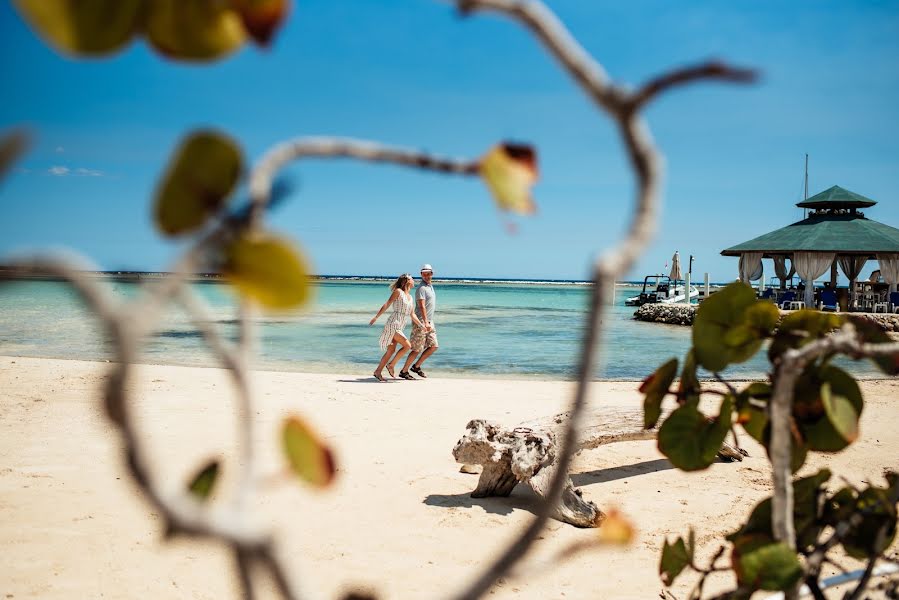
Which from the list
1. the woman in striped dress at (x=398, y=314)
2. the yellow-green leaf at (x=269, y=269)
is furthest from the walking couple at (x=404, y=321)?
the yellow-green leaf at (x=269, y=269)

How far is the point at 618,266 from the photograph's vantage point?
0.45 metres

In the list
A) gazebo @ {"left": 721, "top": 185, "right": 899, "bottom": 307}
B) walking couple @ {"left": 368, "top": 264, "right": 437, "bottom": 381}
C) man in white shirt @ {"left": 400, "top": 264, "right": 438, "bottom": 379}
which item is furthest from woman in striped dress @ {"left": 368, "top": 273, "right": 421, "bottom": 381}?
gazebo @ {"left": 721, "top": 185, "right": 899, "bottom": 307}

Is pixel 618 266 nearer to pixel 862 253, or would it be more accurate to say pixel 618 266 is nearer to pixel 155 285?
pixel 155 285

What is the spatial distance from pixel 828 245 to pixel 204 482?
25.2 meters

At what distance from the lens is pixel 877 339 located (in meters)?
1.04

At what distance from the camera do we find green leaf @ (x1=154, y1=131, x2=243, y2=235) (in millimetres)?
425

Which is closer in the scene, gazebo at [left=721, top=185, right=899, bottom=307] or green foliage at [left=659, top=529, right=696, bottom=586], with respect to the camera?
green foliage at [left=659, top=529, right=696, bottom=586]

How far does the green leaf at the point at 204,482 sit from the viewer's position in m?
0.53

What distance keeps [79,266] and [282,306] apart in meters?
0.14

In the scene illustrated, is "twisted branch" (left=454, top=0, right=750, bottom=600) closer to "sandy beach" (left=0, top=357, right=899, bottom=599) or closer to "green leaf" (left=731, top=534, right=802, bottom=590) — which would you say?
"sandy beach" (left=0, top=357, right=899, bottom=599)

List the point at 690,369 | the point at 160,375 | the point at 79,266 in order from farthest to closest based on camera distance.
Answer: the point at 160,375 → the point at 690,369 → the point at 79,266

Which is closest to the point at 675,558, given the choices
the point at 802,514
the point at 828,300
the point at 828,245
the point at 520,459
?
the point at 802,514

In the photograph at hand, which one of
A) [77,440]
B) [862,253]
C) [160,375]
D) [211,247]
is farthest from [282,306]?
[862,253]

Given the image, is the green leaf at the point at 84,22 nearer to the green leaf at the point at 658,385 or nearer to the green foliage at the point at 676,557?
the green leaf at the point at 658,385
